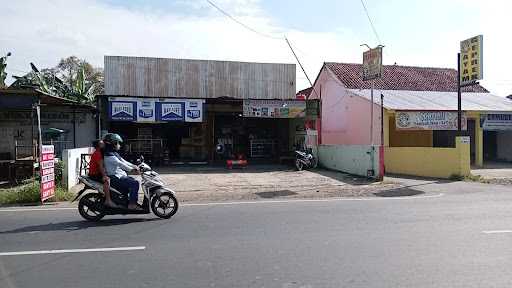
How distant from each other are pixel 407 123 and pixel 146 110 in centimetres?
1229

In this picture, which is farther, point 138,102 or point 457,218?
point 138,102

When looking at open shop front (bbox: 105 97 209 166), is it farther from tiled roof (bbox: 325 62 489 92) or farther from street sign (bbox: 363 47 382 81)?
tiled roof (bbox: 325 62 489 92)

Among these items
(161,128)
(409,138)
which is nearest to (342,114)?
(409,138)

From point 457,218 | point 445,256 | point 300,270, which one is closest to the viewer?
point 300,270

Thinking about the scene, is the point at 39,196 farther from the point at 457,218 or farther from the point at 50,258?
the point at 457,218

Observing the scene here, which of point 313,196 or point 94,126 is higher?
point 94,126

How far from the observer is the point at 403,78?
31.4 m

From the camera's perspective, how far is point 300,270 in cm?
584

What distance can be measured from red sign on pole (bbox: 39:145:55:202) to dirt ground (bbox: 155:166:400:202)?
3.27 meters

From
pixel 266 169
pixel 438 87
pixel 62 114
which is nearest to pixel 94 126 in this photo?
pixel 62 114

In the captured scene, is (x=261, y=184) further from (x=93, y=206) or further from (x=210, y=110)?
(x=210, y=110)

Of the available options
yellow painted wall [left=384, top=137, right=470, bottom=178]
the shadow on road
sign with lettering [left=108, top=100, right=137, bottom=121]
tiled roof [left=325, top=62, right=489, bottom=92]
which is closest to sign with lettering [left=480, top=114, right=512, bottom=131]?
tiled roof [left=325, top=62, right=489, bottom=92]

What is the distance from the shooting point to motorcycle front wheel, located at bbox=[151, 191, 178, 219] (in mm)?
9664

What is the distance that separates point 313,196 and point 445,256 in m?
7.68
